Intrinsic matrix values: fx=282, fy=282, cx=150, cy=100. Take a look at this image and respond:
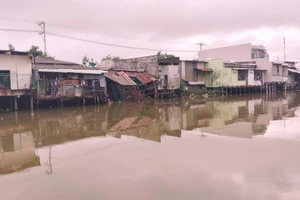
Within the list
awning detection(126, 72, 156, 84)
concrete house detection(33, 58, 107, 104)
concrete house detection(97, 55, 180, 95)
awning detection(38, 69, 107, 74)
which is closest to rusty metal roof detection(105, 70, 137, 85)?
concrete house detection(33, 58, 107, 104)

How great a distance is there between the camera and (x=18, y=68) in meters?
19.0

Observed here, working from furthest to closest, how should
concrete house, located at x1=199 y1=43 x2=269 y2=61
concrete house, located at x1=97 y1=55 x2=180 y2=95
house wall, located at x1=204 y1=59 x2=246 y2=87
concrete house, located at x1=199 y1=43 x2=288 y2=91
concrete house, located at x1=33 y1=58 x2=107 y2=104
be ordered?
1. concrete house, located at x1=199 y1=43 x2=269 y2=61
2. concrete house, located at x1=199 y1=43 x2=288 y2=91
3. house wall, located at x1=204 y1=59 x2=246 y2=87
4. concrete house, located at x1=97 y1=55 x2=180 y2=95
5. concrete house, located at x1=33 y1=58 x2=107 y2=104

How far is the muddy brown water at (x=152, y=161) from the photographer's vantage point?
213 inches

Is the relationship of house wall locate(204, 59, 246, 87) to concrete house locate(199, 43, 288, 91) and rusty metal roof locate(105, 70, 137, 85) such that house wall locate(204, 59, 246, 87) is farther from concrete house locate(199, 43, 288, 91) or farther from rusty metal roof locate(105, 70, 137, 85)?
rusty metal roof locate(105, 70, 137, 85)

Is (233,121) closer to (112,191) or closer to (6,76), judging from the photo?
(112,191)

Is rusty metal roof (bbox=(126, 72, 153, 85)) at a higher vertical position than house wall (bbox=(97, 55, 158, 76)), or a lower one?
lower

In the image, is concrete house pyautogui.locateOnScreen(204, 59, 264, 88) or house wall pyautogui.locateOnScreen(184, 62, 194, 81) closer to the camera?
house wall pyautogui.locateOnScreen(184, 62, 194, 81)

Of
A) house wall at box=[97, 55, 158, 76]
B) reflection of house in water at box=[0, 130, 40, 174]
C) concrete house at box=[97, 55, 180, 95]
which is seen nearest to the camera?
reflection of house in water at box=[0, 130, 40, 174]

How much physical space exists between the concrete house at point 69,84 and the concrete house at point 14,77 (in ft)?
2.23

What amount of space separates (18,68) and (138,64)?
13553 mm

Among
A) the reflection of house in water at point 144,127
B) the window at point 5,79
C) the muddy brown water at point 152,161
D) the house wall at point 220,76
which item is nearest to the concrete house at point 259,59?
the house wall at point 220,76

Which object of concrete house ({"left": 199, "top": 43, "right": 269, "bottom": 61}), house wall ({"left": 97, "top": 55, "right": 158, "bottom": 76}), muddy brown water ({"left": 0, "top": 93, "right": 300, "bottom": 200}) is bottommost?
muddy brown water ({"left": 0, "top": 93, "right": 300, "bottom": 200})

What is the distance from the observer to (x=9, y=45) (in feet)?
107

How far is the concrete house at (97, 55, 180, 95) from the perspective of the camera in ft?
95.0
